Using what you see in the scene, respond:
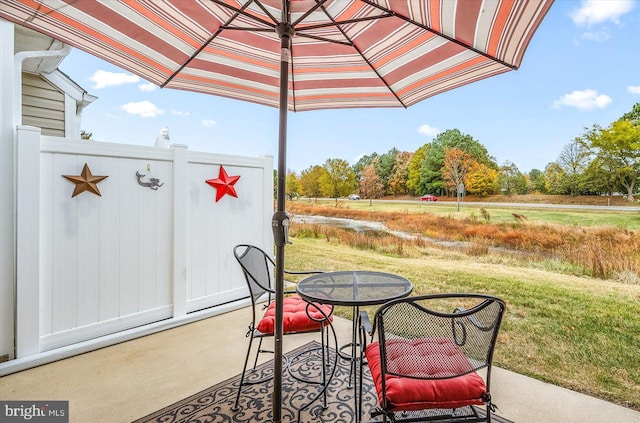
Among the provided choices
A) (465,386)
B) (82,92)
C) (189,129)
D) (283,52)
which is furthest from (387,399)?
(82,92)

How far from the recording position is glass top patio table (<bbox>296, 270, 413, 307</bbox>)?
1866mm

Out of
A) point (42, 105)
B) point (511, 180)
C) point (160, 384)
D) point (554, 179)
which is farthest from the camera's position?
point (42, 105)

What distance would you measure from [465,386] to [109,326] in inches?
→ 115

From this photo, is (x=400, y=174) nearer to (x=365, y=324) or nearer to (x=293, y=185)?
(x=293, y=185)

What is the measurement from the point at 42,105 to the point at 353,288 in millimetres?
4588

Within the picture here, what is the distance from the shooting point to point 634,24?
243 centimetres

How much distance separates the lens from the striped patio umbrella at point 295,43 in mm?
1357

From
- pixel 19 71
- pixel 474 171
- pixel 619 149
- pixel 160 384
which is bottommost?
pixel 160 384

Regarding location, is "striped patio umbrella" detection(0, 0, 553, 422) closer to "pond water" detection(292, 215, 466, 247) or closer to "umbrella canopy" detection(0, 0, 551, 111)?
"umbrella canopy" detection(0, 0, 551, 111)

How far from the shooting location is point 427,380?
1.38m

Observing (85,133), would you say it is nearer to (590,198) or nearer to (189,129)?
(189,129)

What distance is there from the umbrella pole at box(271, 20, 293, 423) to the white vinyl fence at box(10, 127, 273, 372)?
2245 millimetres

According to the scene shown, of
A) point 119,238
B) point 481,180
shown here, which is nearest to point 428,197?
point 481,180

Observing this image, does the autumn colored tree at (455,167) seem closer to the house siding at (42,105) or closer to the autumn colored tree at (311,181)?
the autumn colored tree at (311,181)
